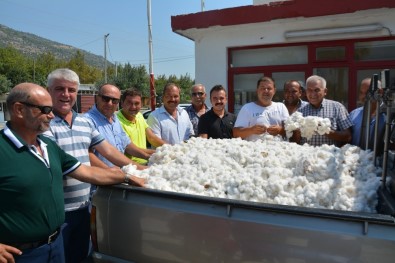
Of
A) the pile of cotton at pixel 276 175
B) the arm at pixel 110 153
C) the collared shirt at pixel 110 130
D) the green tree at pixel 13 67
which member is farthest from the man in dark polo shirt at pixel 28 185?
the green tree at pixel 13 67

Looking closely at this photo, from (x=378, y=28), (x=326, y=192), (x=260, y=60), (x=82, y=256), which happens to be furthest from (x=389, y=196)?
(x=260, y=60)

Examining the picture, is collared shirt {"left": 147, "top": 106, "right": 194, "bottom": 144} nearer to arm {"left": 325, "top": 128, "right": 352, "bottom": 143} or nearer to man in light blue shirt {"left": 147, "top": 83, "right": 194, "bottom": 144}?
man in light blue shirt {"left": 147, "top": 83, "right": 194, "bottom": 144}

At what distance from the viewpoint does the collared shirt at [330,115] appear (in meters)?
4.36

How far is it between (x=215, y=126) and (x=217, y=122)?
70mm

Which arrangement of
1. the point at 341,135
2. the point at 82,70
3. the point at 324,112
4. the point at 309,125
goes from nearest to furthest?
the point at 309,125 < the point at 341,135 < the point at 324,112 < the point at 82,70

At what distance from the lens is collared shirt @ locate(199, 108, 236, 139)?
16.3 feet

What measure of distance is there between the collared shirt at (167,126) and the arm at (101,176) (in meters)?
2.29

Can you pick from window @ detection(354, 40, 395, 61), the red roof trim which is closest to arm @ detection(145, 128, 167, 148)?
the red roof trim

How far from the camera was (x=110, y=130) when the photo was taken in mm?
4516

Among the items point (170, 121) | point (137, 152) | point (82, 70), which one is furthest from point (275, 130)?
point (82, 70)

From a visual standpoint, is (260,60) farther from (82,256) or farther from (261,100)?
(82,256)

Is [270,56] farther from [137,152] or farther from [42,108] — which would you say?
[42,108]

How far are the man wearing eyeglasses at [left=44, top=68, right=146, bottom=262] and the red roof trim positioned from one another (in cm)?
522

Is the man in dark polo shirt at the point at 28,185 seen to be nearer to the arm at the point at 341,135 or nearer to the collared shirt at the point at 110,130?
the collared shirt at the point at 110,130
